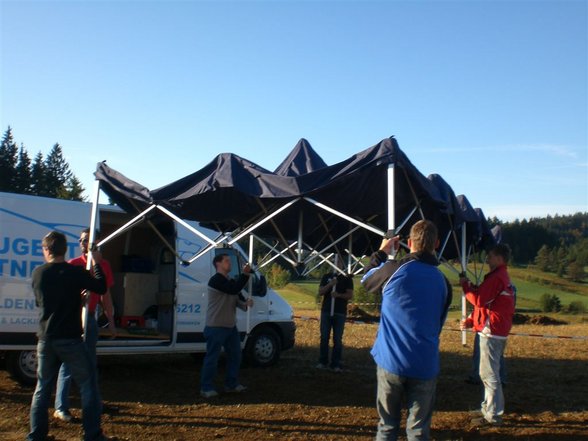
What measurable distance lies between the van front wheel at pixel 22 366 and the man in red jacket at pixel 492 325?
571 centimetres

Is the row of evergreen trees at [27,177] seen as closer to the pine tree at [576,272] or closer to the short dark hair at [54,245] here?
the pine tree at [576,272]

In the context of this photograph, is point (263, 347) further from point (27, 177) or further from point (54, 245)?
point (27, 177)

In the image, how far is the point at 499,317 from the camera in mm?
6324

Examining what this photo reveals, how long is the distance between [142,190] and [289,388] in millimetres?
3486

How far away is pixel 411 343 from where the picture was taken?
13.3 feet

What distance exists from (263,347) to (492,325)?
5.33 m

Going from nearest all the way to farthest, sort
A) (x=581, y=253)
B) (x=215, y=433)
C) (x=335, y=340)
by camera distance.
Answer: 1. (x=215, y=433)
2. (x=335, y=340)
3. (x=581, y=253)

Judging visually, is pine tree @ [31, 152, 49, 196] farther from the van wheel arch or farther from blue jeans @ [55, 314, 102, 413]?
blue jeans @ [55, 314, 102, 413]

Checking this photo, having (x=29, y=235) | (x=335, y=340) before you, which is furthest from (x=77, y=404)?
(x=335, y=340)

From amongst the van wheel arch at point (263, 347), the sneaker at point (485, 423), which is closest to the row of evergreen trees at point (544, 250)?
the van wheel arch at point (263, 347)

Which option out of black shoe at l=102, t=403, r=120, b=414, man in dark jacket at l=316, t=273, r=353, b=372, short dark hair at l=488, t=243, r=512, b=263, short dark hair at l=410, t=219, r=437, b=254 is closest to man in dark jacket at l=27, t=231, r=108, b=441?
black shoe at l=102, t=403, r=120, b=414

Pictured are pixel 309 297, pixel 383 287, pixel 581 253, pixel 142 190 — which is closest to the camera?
pixel 383 287

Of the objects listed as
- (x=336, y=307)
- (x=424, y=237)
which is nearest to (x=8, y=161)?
(x=336, y=307)

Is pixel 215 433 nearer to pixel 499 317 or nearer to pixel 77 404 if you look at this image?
pixel 77 404
